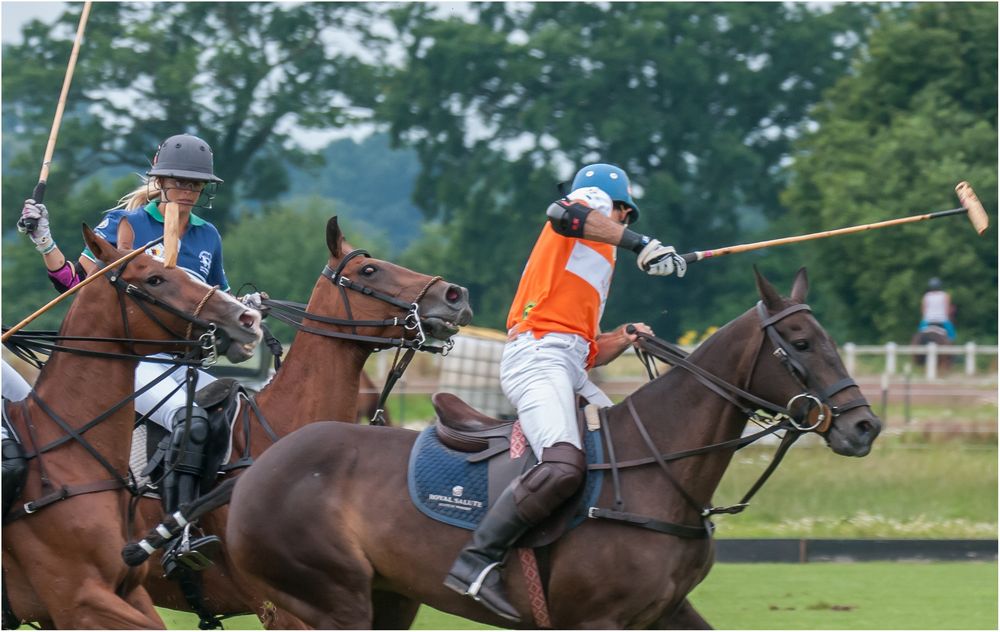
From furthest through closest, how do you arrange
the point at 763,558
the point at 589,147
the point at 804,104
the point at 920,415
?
the point at 804,104, the point at 589,147, the point at 920,415, the point at 763,558

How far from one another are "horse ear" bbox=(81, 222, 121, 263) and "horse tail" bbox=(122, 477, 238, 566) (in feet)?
3.07

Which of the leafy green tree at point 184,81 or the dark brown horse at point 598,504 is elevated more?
the leafy green tree at point 184,81

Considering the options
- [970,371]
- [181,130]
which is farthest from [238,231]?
[970,371]

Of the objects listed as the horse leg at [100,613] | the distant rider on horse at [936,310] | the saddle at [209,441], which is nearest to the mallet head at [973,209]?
the saddle at [209,441]

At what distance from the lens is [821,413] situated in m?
5.30

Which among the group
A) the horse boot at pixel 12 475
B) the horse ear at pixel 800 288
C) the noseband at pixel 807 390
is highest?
the horse ear at pixel 800 288

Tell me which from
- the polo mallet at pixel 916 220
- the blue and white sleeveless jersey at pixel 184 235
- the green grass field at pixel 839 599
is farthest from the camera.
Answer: the green grass field at pixel 839 599

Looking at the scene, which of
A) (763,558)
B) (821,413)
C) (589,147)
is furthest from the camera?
(589,147)

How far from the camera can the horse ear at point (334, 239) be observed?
21.5 ft

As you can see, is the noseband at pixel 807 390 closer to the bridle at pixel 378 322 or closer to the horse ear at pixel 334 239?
the bridle at pixel 378 322

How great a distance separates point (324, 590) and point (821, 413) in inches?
71.9

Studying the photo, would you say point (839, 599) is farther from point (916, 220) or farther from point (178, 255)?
point (178, 255)

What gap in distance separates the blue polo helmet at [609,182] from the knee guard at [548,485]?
96cm

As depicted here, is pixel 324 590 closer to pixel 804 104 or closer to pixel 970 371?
pixel 970 371
